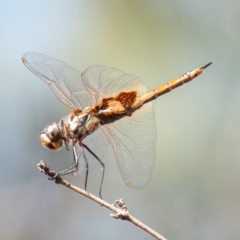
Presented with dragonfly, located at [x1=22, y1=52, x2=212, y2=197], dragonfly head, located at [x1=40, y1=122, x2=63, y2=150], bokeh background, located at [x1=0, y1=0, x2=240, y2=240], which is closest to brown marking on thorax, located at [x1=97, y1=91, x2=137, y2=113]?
dragonfly, located at [x1=22, y1=52, x2=212, y2=197]

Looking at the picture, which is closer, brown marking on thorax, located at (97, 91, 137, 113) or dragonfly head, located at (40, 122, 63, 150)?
dragonfly head, located at (40, 122, 63, 150)

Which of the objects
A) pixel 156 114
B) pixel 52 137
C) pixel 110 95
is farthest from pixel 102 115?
pixel 156 114

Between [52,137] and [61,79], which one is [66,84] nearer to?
[61,79]

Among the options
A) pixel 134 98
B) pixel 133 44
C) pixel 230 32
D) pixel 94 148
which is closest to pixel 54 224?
pixel 94 148

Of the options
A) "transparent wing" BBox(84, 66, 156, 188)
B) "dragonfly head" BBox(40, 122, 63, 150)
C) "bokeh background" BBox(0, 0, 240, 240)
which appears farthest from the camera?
"bokeh background" BBox(0, 0, 240, 240)

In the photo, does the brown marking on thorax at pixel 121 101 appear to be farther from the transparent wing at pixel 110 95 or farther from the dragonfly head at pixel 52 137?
the dragonfly head at pixel 52 137

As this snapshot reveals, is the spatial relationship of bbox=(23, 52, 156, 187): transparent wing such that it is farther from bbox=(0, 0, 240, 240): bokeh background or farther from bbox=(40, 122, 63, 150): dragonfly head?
bbox=(0, 0, 240, 240): bokeh background
